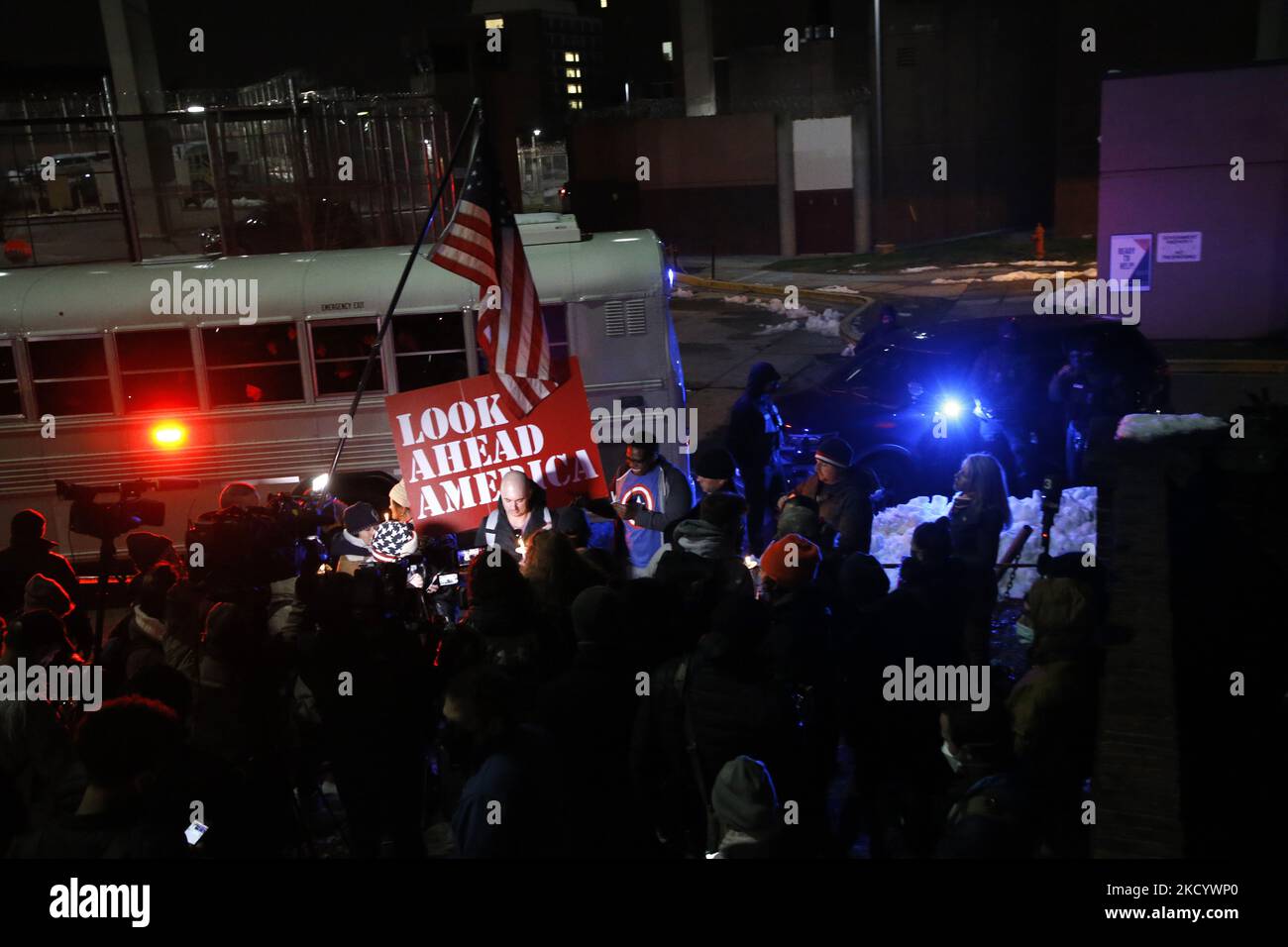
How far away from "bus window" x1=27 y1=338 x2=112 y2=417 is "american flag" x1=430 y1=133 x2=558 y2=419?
4.05 m

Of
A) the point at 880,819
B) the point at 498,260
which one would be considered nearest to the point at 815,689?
the point at 880,819

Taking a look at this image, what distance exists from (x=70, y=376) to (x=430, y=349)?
3126 millimetres

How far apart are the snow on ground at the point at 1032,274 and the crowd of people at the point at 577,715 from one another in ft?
71.5

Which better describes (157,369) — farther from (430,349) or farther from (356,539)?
(356,539)

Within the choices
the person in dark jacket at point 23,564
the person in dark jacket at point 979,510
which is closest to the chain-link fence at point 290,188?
the person in dark jacket at point 23,564

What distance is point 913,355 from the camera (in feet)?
39.0

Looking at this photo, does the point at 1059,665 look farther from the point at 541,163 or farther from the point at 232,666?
the point at 541,163

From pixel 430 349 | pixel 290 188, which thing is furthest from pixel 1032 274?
pixel 430 349

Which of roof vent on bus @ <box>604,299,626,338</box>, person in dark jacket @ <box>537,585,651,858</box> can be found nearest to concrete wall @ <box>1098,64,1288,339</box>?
roof vent on bus @ <box>604,299,626,338</box>

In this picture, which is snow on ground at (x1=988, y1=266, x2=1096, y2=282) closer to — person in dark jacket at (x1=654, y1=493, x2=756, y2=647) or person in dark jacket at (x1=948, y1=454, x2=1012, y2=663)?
person in dark jacket at (x1=948, y1=454, x2=1012, y2=663)

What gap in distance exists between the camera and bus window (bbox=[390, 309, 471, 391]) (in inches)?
404

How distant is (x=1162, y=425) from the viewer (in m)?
10.4

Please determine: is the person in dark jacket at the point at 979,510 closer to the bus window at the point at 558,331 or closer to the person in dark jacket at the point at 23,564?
the bus window at the point at 558,331

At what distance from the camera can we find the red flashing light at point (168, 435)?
10219 millimetres
